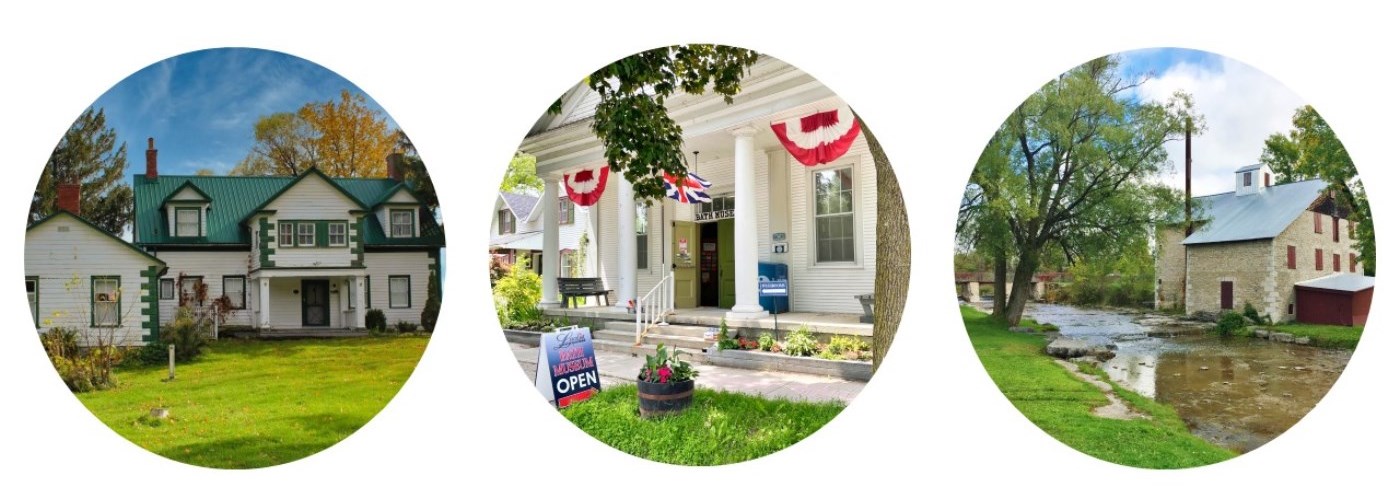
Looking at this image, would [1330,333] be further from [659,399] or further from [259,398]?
[259,398]

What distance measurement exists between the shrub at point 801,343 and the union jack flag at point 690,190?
1455 mm

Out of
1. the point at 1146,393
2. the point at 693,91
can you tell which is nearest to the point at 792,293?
the point at 693,91

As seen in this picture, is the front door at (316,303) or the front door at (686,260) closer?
the front door at (316,303)

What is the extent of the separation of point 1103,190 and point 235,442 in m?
4.99

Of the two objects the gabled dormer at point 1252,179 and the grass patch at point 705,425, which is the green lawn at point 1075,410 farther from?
the gabled dormer at point 1252,179

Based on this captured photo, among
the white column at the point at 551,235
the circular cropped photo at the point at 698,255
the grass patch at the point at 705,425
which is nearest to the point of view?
the grass patch at the point at 705,425

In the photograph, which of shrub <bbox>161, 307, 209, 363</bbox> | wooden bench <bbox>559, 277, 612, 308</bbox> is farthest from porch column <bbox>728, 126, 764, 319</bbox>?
shrub <bbox>161, 307, 209, 363</bbox>

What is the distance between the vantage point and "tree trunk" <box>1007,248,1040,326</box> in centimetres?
430

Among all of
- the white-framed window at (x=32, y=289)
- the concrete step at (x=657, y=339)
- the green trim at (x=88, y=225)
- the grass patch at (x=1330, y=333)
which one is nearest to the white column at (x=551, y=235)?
the concrete step at (x=657, y=339)

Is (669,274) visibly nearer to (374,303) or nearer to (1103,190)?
(374,303)

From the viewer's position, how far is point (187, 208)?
4160mm

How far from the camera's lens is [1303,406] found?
4020mm

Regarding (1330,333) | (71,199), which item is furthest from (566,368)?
(1330,333)

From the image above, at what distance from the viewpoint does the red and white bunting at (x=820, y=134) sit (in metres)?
6.10
